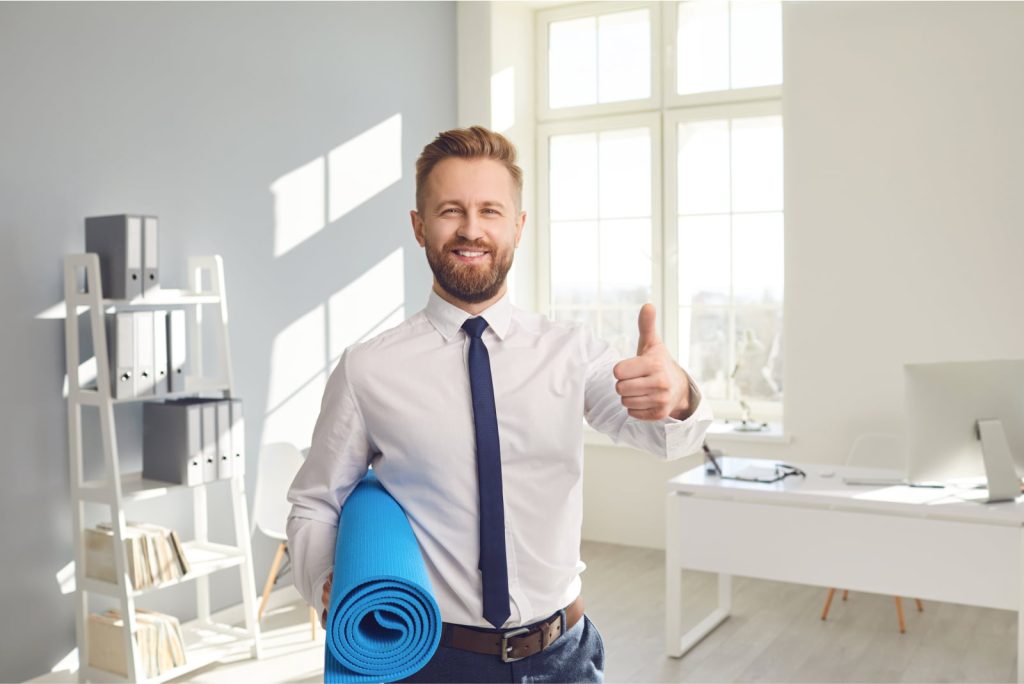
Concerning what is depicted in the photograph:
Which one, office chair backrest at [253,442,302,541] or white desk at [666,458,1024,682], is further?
office chair backrest at [253,442,302,541]

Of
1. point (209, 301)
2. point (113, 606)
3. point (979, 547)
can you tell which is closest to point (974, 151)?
point (979, 547)

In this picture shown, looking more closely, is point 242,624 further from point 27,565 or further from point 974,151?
point 974,151

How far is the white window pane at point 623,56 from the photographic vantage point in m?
5.79

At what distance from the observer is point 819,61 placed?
4.96 metres

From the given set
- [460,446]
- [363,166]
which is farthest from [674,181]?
[460,446]

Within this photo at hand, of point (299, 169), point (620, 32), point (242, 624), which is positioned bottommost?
point (242, 624)

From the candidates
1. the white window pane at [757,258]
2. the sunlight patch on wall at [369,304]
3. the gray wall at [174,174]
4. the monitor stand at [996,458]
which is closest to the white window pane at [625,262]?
the white window pane at [757,258]

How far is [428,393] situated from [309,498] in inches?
9.8

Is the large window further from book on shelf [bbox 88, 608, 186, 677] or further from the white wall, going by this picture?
book on shelf [bbox 88, 608, 186, 677]

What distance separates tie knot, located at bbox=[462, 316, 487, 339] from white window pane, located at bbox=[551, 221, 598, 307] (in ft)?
14.9

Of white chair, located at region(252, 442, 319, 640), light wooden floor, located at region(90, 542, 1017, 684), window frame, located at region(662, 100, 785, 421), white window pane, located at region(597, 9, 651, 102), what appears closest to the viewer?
light wooden floor, located at region(90, 542, 1017, 684)

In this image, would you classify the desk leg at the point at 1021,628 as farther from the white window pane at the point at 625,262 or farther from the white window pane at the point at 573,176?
the white window pane at the point at 573,176

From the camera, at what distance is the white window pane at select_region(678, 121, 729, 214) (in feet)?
18.3

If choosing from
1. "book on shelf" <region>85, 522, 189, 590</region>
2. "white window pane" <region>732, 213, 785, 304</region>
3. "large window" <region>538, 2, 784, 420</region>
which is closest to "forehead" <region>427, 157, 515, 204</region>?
"book on shelf" <region>85, 522, 189, 590</region>
